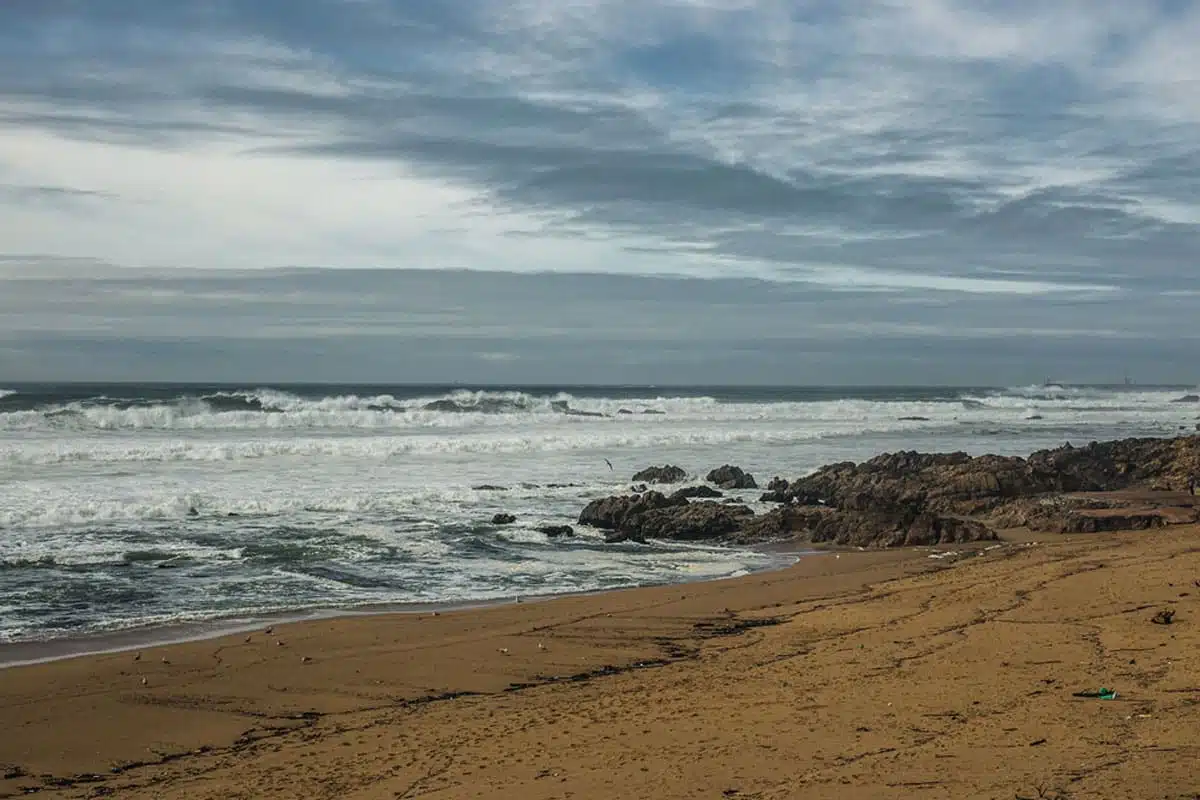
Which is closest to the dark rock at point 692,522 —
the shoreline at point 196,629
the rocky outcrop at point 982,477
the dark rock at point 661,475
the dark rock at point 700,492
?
the rocky outcrop at point 982,477

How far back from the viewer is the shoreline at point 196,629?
9.49 meters

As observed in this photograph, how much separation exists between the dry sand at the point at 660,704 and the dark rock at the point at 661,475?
13156 mm

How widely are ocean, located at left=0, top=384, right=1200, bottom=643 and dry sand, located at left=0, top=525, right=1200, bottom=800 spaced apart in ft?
6.94

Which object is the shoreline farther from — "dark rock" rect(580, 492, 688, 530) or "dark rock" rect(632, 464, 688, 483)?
"dark rock" rect(632, 464, 688, 483)

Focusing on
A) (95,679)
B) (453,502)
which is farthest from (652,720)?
(453,502)

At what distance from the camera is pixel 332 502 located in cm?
2014

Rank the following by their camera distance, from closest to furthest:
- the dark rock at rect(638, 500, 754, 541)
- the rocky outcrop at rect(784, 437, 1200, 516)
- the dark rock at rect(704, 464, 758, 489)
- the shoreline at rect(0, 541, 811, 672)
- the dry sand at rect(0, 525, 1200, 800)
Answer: the dry sand at rect(0, 525, 1200, 800), the shoreline at rect(0, 541, 811, 672), the dark rock at rect(638, 500, 754, 541), the rocky outcrop at rect(784, 437, 1200, 516), the dark rock at rect(704, 464, 758, 489)

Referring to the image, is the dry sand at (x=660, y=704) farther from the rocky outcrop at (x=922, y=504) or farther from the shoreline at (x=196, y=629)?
the rocky outcrop at (x=922, y=504)

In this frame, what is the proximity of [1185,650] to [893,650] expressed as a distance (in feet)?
6.90

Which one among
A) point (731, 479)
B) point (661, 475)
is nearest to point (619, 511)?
point (731, 479)

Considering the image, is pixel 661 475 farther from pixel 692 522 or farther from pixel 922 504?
pixel 692 522

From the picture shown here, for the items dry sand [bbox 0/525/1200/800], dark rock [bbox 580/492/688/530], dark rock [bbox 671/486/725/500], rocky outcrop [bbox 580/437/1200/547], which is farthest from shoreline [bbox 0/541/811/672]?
dark rock [bbox 671/486/725/500]

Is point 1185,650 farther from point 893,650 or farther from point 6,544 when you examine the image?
point 6,544

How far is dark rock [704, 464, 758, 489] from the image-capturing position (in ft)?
79.0
